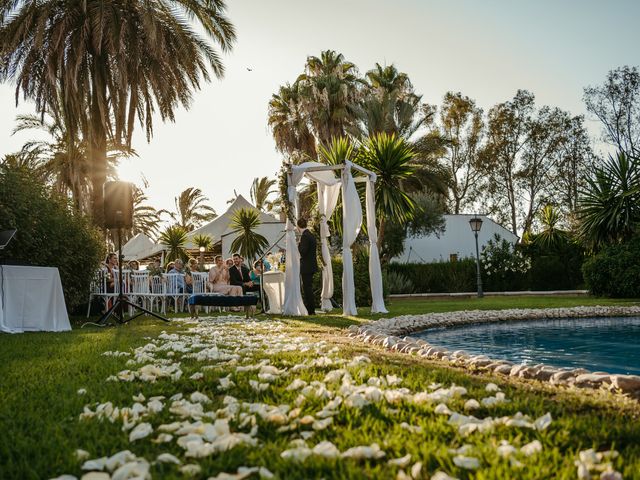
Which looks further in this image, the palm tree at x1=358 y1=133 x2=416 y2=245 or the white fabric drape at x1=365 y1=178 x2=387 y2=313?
the palm tree at x1=358 y1=133 x2=416 y2=245

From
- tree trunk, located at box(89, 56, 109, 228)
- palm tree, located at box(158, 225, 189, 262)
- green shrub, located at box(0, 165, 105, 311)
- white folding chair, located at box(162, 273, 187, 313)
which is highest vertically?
tree trunk, located at box(89, 56, 109, 228)

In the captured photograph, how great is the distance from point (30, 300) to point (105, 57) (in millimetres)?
9010

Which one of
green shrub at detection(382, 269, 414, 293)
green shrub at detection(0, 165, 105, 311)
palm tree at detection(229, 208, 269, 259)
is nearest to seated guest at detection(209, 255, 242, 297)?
green shrub at detection(0, 165, 105, 311)

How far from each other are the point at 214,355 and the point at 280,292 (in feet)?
25.9

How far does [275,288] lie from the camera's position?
41.1ft

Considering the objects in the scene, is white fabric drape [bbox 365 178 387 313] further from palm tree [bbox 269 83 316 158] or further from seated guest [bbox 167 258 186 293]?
palm tree [bbox 269 83 316 158]

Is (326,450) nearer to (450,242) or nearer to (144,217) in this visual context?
(450,242)

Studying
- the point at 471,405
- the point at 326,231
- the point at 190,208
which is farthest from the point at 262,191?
the point at 471,405

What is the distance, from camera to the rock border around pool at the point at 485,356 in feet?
11.1

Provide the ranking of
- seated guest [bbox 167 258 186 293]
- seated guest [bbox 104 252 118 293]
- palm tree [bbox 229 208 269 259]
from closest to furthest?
1. seated guest [bbox 104 252 118 293]
2. seated guest [bbox 167 258 186 293]
3. palm tree [bbox 229 208 269 259]

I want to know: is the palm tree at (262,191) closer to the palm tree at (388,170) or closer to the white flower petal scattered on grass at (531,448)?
the palm tree at (388,170)

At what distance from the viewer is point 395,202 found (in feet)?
48.4

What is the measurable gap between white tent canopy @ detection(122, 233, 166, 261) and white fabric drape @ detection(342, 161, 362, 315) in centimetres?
1725

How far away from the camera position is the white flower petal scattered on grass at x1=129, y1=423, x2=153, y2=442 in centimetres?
224
